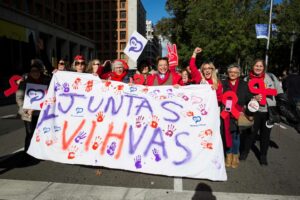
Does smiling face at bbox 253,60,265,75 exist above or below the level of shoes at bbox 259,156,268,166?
above

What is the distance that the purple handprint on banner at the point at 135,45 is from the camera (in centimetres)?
731

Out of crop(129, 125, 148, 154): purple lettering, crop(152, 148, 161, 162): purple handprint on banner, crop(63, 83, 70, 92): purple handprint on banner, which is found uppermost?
crop(63, 83, 70, 92): purple handprint on banner

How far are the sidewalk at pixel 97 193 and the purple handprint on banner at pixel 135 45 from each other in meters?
3.80

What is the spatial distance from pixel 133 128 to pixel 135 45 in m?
3.05

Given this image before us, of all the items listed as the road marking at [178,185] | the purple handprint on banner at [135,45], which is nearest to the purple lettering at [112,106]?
the road marking at [178,185]

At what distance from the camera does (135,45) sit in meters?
7.37

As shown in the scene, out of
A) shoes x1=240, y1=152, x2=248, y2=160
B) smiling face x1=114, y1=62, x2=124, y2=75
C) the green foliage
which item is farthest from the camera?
the green foliage

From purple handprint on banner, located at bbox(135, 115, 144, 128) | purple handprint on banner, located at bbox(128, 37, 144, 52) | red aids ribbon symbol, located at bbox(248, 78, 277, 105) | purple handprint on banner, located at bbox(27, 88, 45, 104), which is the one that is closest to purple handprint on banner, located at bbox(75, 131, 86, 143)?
purple handprint on banner, located at bbox(135, 115, 144, 128)

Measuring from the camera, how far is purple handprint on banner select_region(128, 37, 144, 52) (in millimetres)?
7312

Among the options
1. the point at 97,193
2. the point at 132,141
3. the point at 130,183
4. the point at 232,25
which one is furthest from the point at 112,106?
the point at 232,25

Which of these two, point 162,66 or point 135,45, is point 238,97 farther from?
point 135,45

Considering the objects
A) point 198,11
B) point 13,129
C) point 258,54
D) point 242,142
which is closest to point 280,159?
point 242,142

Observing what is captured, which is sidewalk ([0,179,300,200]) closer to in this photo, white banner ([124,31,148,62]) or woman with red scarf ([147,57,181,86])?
woman with red scarf ([147,57,181,86])

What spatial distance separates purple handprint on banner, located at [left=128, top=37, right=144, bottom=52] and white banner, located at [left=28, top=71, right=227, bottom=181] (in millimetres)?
2353
